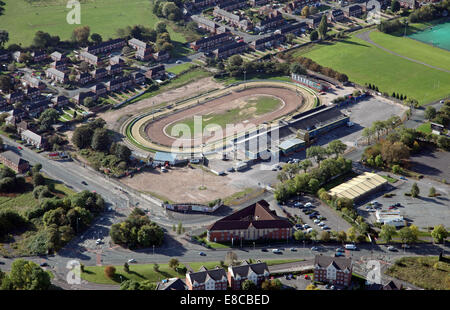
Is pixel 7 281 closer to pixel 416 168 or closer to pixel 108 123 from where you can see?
pixel 108 123

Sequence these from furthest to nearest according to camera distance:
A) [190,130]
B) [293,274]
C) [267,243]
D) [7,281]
→ [190,130] < [267,243] < [293,274] < [7,281]

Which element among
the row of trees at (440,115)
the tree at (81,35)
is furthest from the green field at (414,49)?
the tree at (81,35)

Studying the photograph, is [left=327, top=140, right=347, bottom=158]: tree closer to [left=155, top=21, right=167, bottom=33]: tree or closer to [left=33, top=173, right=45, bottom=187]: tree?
Result: [left=33, top=173, right=45, bottom=187]: tree

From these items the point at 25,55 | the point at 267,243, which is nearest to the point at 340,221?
the point at 267,243

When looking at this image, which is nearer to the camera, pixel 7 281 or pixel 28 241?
pixel 7 281

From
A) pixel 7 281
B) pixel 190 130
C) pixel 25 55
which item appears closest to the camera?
pixel 7 281

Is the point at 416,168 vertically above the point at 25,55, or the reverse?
the point at 25,55

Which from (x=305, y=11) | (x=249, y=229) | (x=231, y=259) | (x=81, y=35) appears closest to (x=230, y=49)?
(x=305, y=11)

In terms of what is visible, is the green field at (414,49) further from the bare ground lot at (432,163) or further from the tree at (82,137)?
the tree at (82,137)
